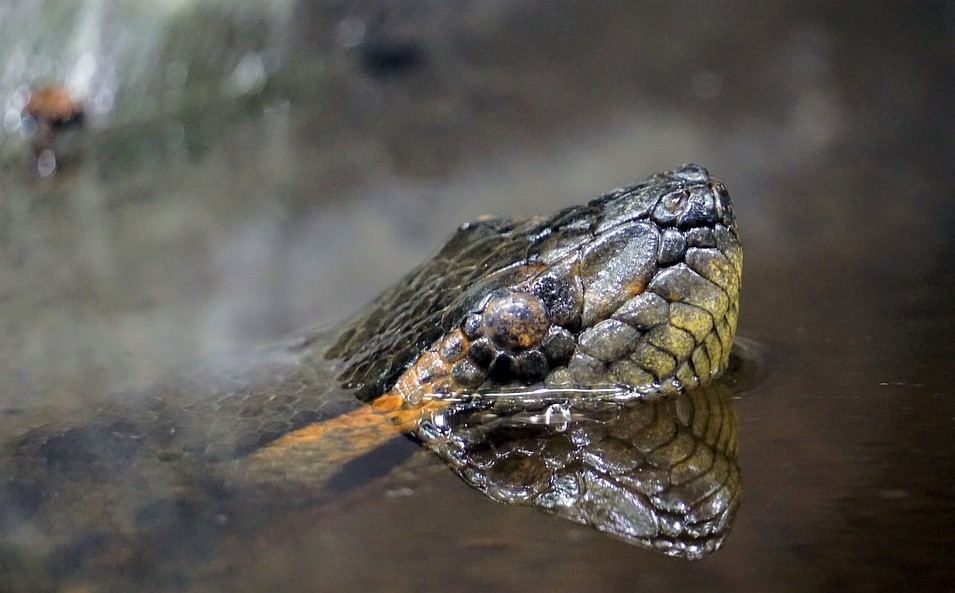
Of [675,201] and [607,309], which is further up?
[675,201]

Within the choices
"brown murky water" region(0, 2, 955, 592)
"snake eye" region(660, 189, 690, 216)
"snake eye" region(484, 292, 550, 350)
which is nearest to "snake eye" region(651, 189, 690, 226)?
"snake eye" region(660, 189, 690, 216)

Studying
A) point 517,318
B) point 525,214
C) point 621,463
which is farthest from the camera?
point 525,214

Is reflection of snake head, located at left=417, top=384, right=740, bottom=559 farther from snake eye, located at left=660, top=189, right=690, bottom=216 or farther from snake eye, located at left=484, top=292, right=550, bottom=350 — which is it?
snake eye, located at left=660, top=189, right=690, bottom=216

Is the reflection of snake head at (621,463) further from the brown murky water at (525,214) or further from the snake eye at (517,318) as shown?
the snake eye at (517,318)

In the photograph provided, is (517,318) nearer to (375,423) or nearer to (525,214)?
(375,423)

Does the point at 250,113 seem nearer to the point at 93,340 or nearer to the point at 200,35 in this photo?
the point at 200,35

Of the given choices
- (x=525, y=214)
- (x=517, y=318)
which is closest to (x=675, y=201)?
(x=517, y=318)

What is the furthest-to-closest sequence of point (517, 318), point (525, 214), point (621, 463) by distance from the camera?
point (525, 214), point (517, 318), point (621, 463)
